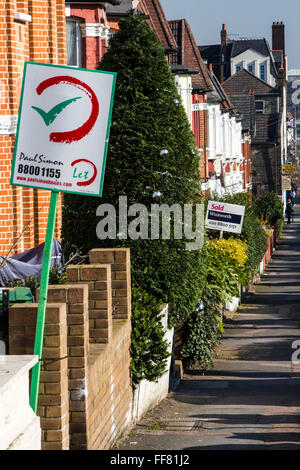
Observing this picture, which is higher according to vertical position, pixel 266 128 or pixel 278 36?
pixel 278 36

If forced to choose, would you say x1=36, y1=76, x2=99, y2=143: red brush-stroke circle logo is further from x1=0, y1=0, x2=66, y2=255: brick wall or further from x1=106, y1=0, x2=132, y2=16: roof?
x1=106, y1=0, x2=132, y2=16: roof

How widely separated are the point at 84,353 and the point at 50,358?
831mm

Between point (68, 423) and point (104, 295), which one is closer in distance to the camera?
point (68, 423)

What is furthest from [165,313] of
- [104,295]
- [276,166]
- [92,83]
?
[276,166]

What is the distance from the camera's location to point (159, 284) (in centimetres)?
1327

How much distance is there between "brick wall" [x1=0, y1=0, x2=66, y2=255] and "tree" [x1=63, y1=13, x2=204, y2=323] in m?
2.99

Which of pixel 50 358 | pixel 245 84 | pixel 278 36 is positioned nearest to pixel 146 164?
pixel 50 358

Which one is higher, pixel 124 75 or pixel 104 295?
pixel 124 75

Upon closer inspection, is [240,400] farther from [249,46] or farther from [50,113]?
[249,46]

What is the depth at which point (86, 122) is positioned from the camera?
24.2 feet

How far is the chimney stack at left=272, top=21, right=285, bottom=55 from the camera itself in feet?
295

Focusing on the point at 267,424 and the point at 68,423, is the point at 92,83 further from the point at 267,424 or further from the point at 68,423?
the point at 267,424

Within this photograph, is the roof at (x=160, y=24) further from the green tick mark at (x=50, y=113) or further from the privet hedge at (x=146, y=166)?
the green tick mark at (x=50, y=113)
